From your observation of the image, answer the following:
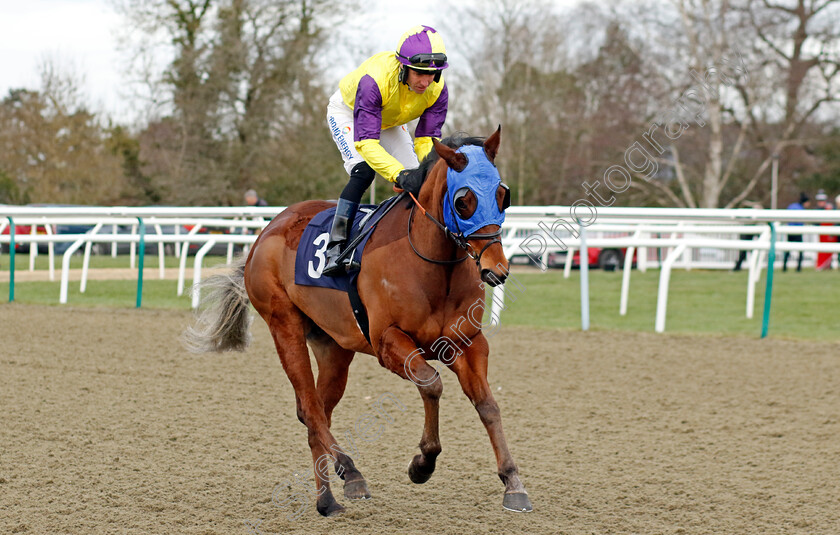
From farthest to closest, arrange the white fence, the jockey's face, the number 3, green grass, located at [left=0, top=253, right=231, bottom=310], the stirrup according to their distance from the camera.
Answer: green grass, located at [left=0, top=253, right=231, bottom=310], the white fence, the number 3, the stirrup, the jockey's face

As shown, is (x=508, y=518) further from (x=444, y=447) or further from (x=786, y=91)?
(x=786, y=91)

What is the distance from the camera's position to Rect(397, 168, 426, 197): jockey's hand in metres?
3.84

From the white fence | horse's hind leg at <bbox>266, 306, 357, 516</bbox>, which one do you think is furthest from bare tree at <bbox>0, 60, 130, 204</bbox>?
horse's hind leg at <bbox>266, 306, 357, 516</bbox>

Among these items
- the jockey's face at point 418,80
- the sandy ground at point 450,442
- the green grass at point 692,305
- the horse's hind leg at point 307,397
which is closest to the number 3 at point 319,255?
the horse's hind leg at point 307,397

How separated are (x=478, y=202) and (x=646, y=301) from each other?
9.39m

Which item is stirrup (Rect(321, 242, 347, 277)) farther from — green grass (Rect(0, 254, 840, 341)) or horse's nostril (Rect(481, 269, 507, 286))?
green grass (Rect(0, 254, 840, 341))

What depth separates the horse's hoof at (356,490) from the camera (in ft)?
12.7

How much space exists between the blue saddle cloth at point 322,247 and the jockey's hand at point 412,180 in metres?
0.23

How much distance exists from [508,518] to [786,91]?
73.1ft

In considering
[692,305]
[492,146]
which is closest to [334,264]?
[492,146]

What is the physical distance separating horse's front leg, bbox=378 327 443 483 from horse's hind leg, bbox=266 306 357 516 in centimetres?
37

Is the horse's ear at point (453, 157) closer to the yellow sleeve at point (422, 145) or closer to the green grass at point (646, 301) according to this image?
Answer: the yellow sleeve at point (422, 145)

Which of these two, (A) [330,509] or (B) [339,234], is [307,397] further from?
(B) [339,234]

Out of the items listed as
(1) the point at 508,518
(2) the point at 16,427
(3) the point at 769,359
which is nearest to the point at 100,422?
(2) the point at 16,427
